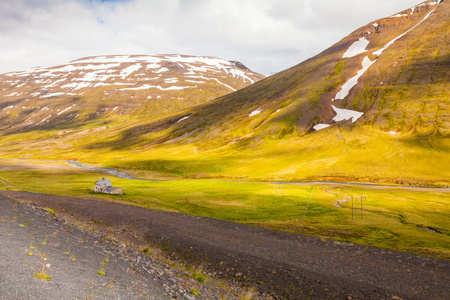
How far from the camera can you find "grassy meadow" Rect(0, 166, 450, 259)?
3753 centimetres

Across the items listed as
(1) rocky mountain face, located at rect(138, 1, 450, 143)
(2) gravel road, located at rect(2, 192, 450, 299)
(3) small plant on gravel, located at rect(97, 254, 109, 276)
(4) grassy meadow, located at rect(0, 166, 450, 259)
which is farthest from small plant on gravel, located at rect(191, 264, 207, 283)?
(1) rocky mountain face, located at rect(138, 1, 450, 143)

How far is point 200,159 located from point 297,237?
397ft

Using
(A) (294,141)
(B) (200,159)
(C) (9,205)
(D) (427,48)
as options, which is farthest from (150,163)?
(D) (427,48)

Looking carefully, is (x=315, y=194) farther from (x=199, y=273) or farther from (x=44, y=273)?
(x=44, y=273)

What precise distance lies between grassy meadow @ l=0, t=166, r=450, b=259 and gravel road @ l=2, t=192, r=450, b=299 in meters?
4.63

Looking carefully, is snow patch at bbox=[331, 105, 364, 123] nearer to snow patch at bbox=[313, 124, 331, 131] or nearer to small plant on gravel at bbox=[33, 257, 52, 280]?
snow patch at bbox=[313, 124, 331, 131]

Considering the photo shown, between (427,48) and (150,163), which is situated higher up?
(427,48)

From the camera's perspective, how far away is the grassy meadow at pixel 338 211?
1478 inches

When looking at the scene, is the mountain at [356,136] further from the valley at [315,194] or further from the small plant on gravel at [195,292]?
the small plant on gravel at [195,292]

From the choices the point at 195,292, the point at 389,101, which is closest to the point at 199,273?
the point at 195,292

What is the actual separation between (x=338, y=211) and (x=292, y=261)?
1235 inches

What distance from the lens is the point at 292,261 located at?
94.9 ft

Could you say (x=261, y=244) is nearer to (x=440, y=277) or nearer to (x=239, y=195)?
(x=440, y=277)

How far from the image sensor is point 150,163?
151m
